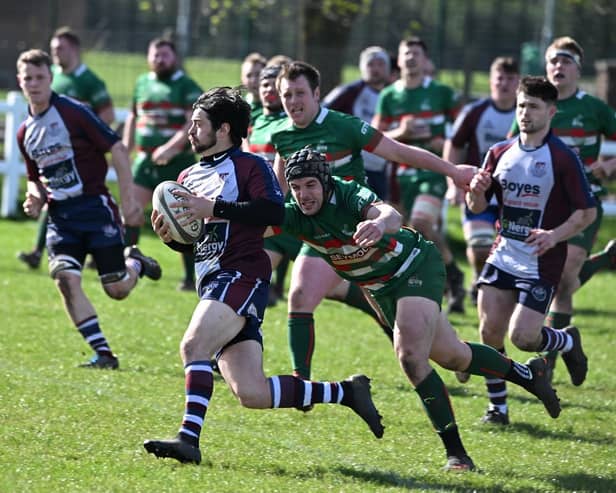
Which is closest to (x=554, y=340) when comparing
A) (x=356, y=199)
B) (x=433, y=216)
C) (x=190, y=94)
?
(x=356, y=199)

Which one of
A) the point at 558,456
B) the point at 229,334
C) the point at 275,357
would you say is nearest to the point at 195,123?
the point at 229,334

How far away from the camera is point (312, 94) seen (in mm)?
7418

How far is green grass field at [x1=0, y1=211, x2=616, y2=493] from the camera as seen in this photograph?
5.81 meters

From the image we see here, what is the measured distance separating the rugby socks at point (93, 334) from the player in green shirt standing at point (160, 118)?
3622mm

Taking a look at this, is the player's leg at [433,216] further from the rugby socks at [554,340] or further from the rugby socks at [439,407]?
the rugby socks at [439,407]

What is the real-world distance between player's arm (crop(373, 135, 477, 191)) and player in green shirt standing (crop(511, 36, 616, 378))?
207 centimetres

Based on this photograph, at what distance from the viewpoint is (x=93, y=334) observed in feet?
27.5

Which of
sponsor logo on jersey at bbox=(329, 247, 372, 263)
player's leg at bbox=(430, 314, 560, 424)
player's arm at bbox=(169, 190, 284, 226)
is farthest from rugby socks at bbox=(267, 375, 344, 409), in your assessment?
player's arm at bbox=(169, 190, 284, 226)

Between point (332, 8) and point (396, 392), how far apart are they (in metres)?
12.6

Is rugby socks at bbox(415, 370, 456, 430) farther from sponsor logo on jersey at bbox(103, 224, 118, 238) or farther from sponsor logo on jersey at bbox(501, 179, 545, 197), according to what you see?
sponsor logo on jersey at bbox(103, 224, 118, 238)

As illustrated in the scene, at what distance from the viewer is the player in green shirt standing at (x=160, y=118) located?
39.4ft

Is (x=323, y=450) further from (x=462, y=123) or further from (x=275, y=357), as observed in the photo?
(x=462, y=123)

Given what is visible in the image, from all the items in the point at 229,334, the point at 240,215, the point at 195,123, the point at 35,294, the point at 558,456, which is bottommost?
the point at 35,294

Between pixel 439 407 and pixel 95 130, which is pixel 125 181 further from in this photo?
pixel 439 407
